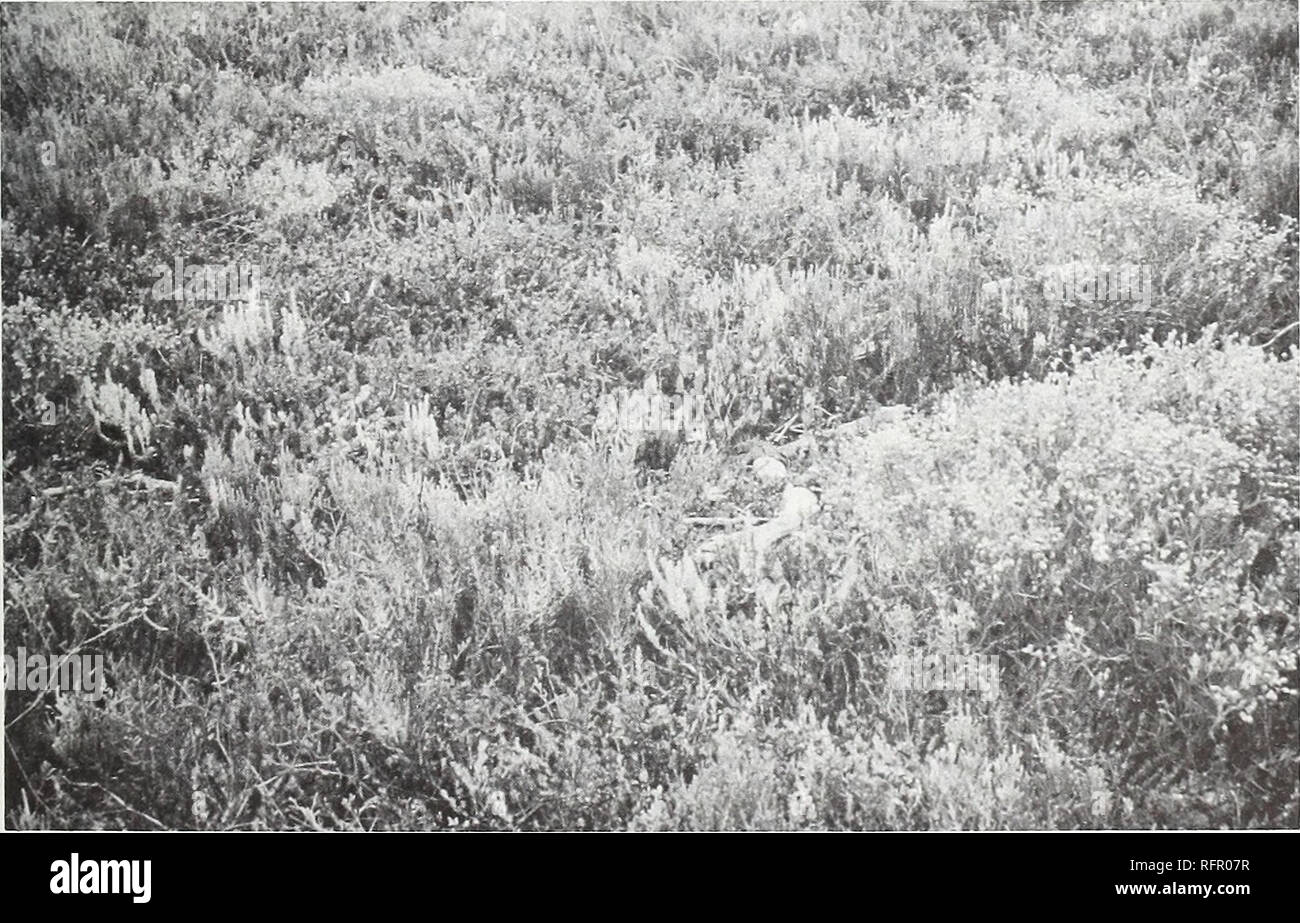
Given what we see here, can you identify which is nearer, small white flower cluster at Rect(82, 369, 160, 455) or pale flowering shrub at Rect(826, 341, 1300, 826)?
pale flowering shrub at Rect(826, 341, 1300, 826)

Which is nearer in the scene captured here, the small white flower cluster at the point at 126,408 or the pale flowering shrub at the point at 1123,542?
the pale flowering shrub at the point at 1123,542

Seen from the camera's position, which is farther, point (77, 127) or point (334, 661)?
point (77, 127)

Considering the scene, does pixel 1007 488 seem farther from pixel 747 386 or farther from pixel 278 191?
pixel 278 191

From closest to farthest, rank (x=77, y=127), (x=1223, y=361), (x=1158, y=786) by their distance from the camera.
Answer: (x=1158, y=786), (x=1223, y=361), (x=77, y=127)

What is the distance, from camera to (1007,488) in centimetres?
374

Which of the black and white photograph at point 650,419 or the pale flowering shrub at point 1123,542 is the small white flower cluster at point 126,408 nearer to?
the black and white photograph at point 650,419

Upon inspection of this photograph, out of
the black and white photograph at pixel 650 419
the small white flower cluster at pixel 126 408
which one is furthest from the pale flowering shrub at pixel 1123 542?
the small white flower cluster at pixel 126 408

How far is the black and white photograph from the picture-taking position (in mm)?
3605

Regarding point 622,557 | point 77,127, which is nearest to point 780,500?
point 622,557

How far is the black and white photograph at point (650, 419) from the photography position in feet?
11.8

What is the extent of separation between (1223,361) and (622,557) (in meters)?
2.57

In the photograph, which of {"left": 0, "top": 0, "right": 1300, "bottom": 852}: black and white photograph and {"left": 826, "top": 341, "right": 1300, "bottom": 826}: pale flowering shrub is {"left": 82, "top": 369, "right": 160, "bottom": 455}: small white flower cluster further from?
{"left": 826, "top": 341, "right": 1300, "bottom": 826}: pale flowering shrub

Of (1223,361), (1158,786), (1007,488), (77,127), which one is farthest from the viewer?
(77,127)

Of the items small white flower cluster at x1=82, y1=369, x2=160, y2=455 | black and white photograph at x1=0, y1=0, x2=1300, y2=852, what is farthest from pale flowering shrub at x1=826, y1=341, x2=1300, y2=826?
small white flower cluster at x1=82, y1=369, x2=160, y2=455
